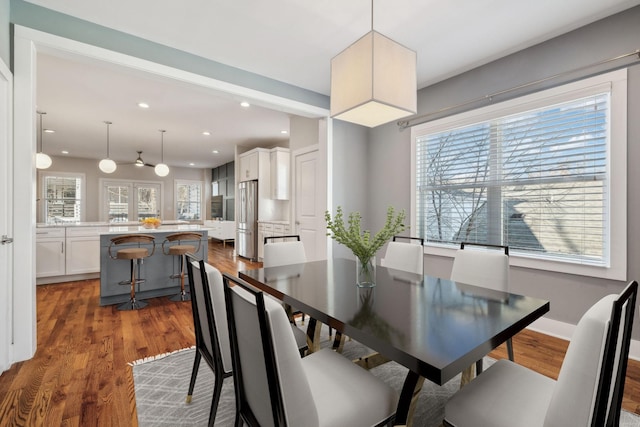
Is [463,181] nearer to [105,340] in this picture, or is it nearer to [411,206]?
[411,206]

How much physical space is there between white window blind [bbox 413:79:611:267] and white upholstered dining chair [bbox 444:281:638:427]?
1.86 meters

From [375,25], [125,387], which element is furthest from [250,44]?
[125,387]

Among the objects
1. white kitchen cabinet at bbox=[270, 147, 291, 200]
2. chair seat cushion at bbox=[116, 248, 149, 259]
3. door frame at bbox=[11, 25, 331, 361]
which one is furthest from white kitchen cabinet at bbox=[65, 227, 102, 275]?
white kitchen cabinet at bbox=[270, 147, 291, 200]

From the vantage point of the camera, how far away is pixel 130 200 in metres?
9.66

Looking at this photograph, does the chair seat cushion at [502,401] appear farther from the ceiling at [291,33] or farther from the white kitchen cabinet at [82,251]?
the white kitchen cabinet at [82,251]

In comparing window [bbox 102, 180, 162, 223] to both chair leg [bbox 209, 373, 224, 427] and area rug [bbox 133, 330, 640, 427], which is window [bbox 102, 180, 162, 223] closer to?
area rug [bbox 133, 330, 640, 427]

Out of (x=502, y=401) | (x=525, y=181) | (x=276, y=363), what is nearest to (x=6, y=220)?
(x=276, y=363)

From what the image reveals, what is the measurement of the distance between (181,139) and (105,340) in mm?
4879

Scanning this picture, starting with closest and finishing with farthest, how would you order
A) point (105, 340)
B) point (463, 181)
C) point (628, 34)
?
point (628, 34)
point (105, 340)
point (463, 181)

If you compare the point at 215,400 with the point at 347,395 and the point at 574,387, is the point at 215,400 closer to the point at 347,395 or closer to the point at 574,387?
the point at 347,395

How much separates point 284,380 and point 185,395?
134 cm

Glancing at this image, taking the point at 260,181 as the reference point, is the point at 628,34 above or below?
above

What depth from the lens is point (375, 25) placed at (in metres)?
2.47

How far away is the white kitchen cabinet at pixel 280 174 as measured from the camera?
6.04 meters
